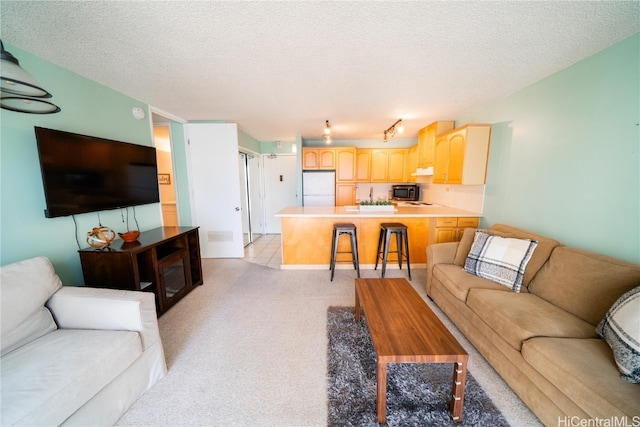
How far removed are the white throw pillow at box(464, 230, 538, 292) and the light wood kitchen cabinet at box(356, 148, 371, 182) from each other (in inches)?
126

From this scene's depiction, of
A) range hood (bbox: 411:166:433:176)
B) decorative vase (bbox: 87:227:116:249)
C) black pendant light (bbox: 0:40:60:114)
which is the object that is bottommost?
decorative vase (bbox: 87:227:116:249)

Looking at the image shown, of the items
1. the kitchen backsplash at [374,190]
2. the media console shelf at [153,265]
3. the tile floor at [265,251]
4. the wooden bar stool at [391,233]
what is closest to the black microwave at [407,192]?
the kitchen backsplash at [374,190]

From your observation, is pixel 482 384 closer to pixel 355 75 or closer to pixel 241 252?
pixel 355 75

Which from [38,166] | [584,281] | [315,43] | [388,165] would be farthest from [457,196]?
[38,166]

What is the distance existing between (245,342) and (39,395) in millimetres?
1118

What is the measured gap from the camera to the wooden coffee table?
44.6 inches

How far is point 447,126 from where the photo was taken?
143 inches

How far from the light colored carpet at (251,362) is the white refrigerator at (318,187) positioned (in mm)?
2541

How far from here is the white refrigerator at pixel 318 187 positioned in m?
4.95

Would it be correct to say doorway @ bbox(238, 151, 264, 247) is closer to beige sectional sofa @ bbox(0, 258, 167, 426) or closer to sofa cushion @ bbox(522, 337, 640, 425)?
beige sectional sofa @ bbox(0, 258, 167, 426)

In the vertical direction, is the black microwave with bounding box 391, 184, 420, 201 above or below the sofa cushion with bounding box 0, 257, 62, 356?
above

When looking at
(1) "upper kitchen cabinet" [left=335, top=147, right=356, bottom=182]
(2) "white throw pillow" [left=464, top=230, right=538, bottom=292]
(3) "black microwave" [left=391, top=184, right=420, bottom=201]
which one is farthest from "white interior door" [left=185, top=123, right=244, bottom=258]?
(3) "black microwave" [left=391, top=184, right=420, bottom=201]

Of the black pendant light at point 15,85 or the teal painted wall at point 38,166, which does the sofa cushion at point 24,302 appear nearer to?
the teal painted wall at point 38,166

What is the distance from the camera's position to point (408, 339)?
1.25m
